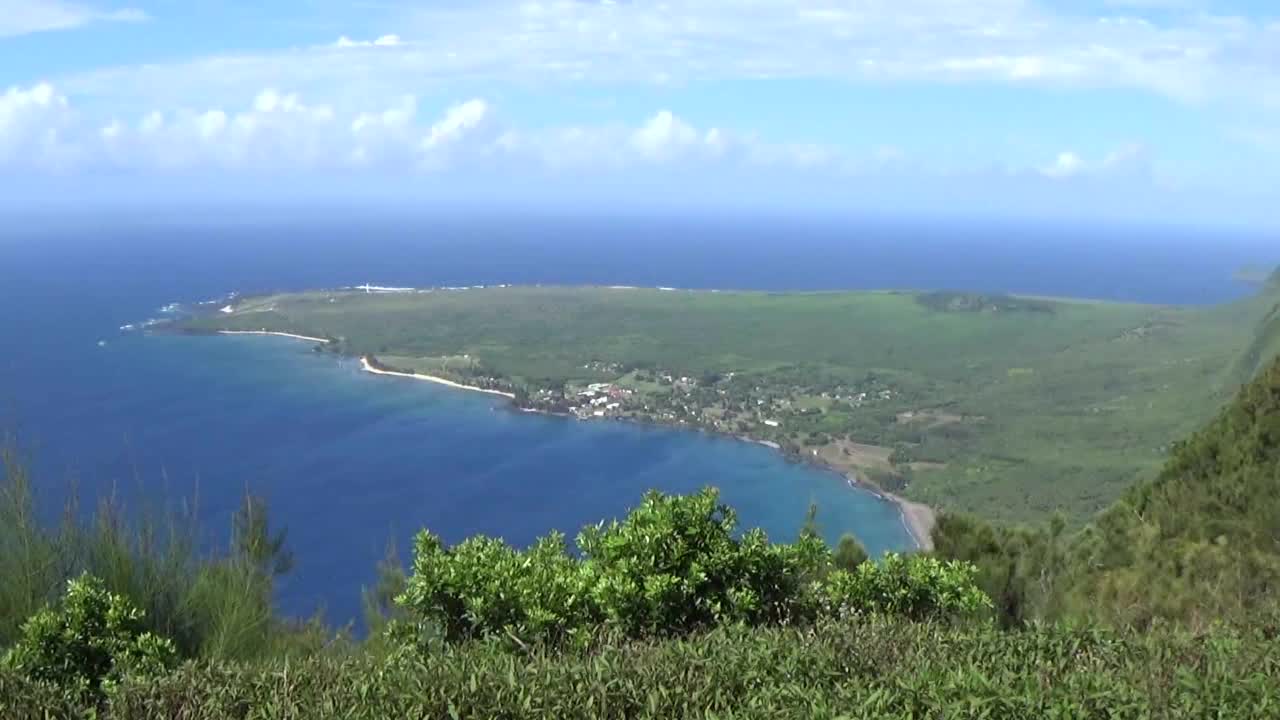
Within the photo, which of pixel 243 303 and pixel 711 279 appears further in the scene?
pixel 711 279

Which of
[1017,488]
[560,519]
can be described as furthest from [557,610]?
[1017,488]

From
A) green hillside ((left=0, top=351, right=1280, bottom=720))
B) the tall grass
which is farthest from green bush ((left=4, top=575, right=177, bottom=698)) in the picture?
the tall grass

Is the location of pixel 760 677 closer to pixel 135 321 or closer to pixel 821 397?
pixel 821 397

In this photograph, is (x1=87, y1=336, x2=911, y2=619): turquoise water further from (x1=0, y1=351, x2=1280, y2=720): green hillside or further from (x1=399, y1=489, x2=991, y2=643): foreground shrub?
(x1=399, y1=489, x2=991, y2=643): foreground shrub

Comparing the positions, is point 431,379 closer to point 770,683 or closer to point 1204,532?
point 1204,532

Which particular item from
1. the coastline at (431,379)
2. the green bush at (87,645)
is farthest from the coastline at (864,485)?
the green bush at (87,645)
